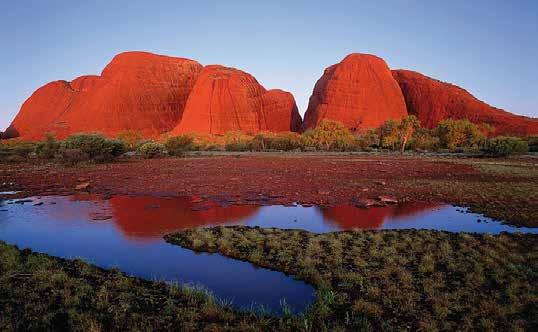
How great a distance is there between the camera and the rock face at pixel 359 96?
88250 mm

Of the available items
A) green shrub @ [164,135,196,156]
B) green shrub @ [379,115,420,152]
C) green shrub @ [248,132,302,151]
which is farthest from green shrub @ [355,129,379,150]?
green shrub @ [164,135,196,156]

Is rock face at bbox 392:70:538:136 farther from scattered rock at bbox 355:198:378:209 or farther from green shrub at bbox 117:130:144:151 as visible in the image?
scattered rock at bbox 355:198:378:209

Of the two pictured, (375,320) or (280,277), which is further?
(280,277)

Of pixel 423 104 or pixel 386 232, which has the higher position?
pixel 423 104

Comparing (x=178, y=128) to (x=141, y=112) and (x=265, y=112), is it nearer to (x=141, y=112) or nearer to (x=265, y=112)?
(x=141, y=112)

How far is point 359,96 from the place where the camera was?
295ft

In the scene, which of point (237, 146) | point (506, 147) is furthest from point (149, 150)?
point (506, 147)

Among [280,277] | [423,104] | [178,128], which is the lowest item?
[280,277]

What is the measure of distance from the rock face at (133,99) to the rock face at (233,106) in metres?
7.21

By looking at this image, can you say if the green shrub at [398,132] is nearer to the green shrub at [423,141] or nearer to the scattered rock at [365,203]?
the green shrub at [423,141]

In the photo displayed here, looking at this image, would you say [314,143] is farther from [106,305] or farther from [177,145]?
[106,305]

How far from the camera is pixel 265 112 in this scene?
101m

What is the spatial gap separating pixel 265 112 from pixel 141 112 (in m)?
34.4

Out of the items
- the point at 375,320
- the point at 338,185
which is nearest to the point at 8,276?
the point at 375,320
